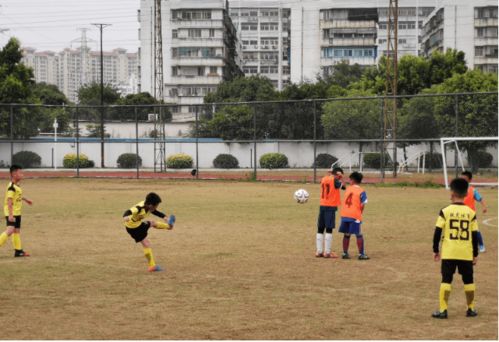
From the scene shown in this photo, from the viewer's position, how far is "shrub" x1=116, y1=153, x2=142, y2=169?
5003 cm

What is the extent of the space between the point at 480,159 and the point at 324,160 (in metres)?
8.90

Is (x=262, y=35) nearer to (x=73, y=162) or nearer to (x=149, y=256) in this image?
(x=73, y=162)

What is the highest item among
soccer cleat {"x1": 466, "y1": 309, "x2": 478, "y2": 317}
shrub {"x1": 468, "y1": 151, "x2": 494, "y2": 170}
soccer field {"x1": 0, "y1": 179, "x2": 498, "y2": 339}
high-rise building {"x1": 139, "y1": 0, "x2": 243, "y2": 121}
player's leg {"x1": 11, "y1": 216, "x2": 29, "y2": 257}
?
high-rise building {"x1": 139, "y1": 0, "x2": 243, "y2": 121}

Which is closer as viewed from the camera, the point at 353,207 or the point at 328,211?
the point at 353,207

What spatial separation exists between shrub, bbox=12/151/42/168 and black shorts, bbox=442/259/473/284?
41282 mm

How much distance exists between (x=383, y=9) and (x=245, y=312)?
126m

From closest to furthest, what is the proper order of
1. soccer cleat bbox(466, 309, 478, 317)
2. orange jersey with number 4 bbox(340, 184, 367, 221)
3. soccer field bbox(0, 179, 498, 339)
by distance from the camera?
1. soccer field bbox(0, 179, 498, 339)
2. soccer cleat bbox(466, 309, 478, 317)
3. orange jersey with number 4 bbox(340, 184, 367, 221)

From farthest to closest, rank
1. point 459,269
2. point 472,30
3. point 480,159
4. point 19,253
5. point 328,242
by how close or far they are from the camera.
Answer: point 472,30 → point 480,159 → point 19,253 → point 328,242 → point 459,269

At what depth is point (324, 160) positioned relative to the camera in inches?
1710

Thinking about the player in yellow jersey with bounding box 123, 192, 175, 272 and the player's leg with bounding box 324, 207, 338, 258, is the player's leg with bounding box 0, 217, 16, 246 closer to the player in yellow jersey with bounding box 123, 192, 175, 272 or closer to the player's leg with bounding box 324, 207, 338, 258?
the player in yellow jersey with bounding box 123, 192, 175, 272

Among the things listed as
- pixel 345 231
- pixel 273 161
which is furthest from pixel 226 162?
pixel 345 231

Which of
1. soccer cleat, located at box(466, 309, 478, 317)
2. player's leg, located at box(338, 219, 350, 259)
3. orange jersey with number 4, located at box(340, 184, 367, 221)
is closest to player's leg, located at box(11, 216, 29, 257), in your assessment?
player's leg, located at box(338, 219, 350, 259)

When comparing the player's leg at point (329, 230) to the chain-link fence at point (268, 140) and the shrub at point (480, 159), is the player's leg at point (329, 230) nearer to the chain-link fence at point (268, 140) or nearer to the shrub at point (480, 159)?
the chain-link fence at point (268, 140)

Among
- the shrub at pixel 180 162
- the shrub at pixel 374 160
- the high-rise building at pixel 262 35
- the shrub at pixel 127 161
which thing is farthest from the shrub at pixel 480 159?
the high-rise building at pixel 262 35
